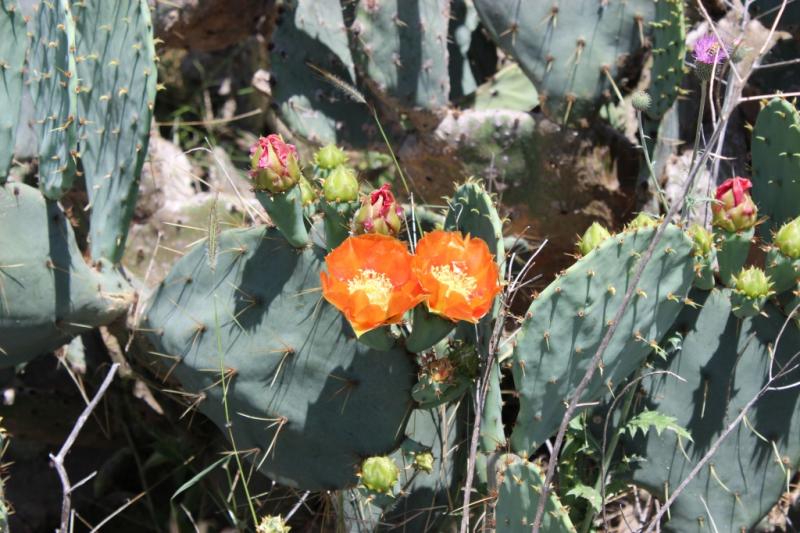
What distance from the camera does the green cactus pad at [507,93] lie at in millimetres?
2695

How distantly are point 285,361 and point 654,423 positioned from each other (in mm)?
679

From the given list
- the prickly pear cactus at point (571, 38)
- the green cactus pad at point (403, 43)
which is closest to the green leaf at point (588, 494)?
the prickly pear cactus at point (571, 38)

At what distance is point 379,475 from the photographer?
66.0 inches

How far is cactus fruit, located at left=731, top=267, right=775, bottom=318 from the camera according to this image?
5.82 ft

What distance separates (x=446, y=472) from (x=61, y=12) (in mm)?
1180

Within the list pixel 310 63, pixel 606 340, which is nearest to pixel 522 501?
pixel 606 340

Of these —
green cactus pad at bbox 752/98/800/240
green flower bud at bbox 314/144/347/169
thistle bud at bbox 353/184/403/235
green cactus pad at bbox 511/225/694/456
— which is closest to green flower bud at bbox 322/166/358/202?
thistle bud at bbox 353/184/403/235

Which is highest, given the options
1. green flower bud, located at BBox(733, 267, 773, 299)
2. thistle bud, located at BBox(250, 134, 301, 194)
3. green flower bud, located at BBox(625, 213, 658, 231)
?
thistle bud, located at BBox(250, 134, 301, 194)

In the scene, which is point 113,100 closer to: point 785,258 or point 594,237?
point 594,237

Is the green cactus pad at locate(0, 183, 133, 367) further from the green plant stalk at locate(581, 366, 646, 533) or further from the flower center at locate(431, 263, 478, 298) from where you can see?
the green plant stalk at locate(581, 366, 646, 533)

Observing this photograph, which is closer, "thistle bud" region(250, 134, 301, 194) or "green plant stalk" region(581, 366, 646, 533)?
"thistle bud" region(250, 134, 301, 194)

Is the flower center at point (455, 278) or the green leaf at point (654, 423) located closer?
the flower center at point (455, 278)

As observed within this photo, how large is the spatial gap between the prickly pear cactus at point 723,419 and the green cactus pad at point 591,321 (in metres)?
0.19

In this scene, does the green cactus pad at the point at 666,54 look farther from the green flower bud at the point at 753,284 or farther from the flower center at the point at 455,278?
the flower center at the point at 455,278
